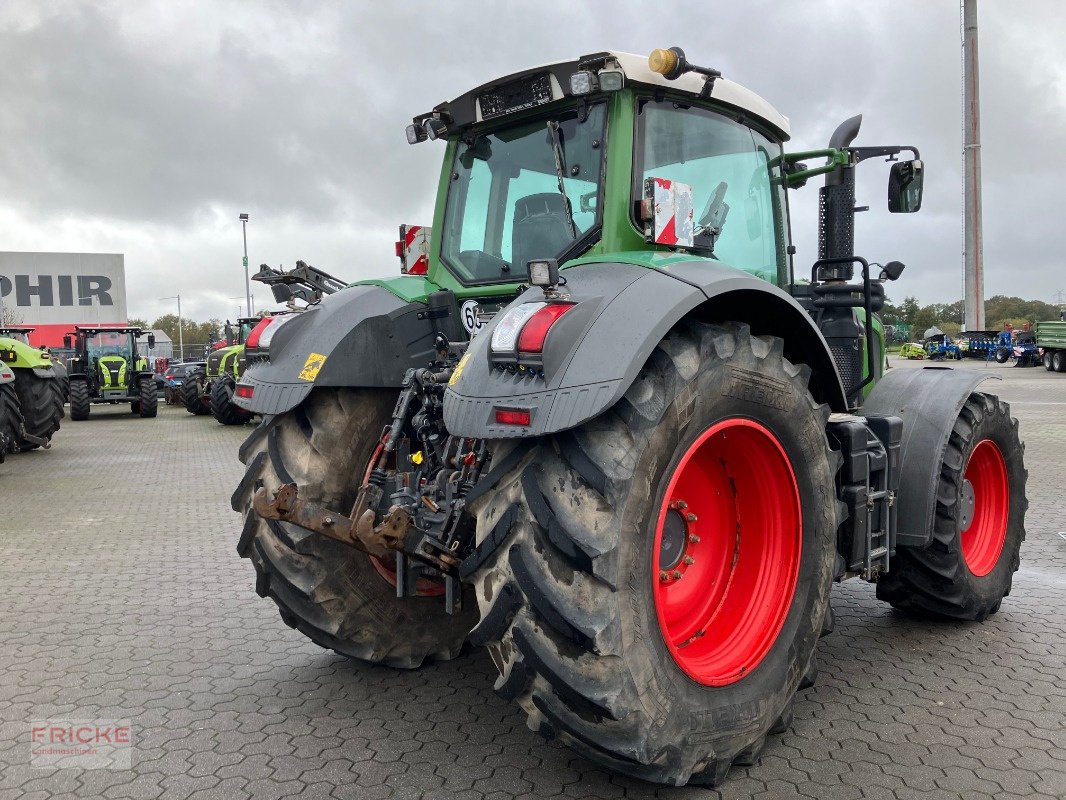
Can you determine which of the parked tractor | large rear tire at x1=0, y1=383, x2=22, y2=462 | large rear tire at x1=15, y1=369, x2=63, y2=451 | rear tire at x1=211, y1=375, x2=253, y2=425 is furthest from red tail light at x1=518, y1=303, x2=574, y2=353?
the parked tractor

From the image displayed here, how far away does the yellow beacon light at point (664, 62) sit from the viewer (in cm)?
311

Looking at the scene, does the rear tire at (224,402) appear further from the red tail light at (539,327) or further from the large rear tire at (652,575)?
the red tail light at (539,327)

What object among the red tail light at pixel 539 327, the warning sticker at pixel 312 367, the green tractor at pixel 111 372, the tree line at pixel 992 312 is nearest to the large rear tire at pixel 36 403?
the green tractor at pixel 111 372

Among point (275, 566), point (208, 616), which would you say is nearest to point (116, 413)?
point (208, 616)

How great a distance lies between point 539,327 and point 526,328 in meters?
0.04

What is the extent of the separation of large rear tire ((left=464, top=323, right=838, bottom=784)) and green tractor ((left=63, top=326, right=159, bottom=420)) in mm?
21400

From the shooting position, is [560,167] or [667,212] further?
[560,167]

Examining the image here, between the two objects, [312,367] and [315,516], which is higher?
[312,367]

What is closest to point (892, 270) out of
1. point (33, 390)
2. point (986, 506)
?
point (986, 506)

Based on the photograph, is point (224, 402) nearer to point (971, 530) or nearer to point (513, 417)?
point (971, 530)

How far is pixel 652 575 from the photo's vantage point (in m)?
2.58

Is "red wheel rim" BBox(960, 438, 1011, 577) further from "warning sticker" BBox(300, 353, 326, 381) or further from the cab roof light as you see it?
"warning sticker" BBox(300, 353, 326, 381)

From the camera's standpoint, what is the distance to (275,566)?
350cm

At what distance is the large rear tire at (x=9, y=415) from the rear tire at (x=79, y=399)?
30.7ft
